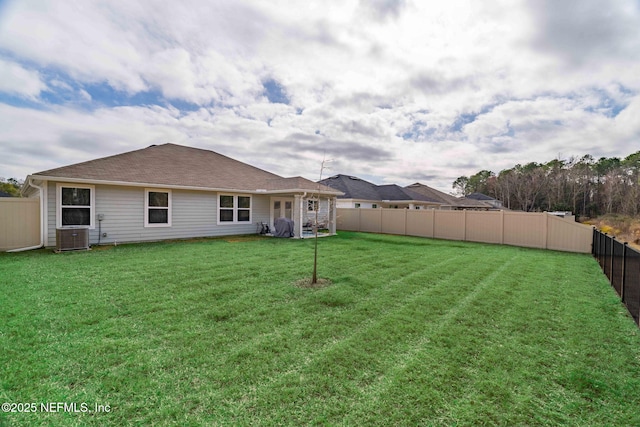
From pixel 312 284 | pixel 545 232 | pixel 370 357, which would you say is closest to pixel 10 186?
pixel 312 284

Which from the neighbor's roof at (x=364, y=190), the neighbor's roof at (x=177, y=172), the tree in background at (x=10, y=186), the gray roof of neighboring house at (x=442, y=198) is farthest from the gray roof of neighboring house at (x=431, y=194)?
the tree in background at (x=10, y=186)

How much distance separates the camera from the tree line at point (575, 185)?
3844 centimetres

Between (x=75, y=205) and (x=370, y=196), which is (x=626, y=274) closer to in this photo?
(x=75, y=205)

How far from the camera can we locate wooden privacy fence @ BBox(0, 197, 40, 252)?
9.26m

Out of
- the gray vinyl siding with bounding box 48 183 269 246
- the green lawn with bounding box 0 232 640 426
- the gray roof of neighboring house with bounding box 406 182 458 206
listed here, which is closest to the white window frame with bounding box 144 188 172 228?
the gray vinyl siding with bounding box 48 183 269 246

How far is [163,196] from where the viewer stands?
11867 millimetres

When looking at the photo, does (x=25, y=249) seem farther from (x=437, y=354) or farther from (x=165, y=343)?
(x=437, y=354)

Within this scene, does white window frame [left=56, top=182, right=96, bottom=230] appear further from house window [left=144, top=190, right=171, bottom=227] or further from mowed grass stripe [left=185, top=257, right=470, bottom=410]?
mowed grass stripe [left=185, top=257, right=470, bottom=410]

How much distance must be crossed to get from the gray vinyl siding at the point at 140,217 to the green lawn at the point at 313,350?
179 inches

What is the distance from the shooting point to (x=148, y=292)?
5.04 m

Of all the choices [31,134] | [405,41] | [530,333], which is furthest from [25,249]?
[405,41]

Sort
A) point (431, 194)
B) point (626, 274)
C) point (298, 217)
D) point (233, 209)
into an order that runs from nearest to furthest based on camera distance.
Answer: point (626, 274), point (298, 217), point (233, 209), point (431, 194)

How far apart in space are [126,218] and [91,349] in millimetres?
9560

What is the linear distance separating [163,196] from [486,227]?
15.0m
